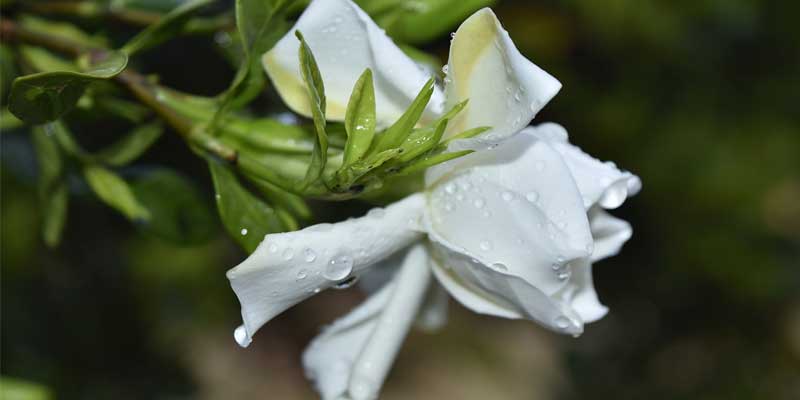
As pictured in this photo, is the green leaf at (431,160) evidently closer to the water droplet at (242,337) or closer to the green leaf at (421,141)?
the green leaf at (421,141)

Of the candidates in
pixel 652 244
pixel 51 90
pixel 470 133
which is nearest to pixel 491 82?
pixel 470 133

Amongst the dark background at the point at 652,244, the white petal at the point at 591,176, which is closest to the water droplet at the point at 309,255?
the white petal at the point at 591,176

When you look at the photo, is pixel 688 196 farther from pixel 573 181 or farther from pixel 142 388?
pixel 573 181

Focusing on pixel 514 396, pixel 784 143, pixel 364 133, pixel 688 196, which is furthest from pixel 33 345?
pixel 514 396

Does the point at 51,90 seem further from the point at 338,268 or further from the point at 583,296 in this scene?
the point at 583,296

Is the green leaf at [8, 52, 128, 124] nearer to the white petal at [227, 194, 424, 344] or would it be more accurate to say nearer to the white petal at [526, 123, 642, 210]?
the white petal at [227, 194, 424, 344]

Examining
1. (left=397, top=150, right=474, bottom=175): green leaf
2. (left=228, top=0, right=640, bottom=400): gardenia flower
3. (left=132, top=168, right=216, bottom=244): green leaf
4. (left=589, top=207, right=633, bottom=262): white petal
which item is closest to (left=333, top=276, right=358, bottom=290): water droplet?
(left=228, top=0, right=640, bottom=400): gardenia flower
